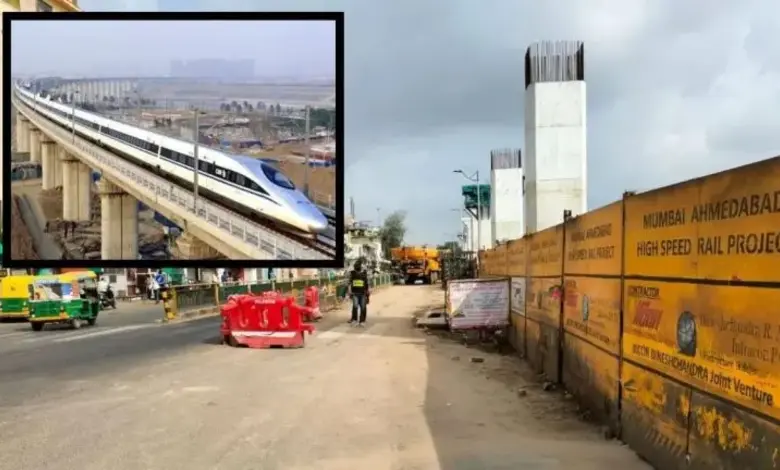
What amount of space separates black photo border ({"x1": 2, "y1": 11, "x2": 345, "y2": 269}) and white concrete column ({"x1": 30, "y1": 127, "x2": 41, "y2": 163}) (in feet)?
0.95

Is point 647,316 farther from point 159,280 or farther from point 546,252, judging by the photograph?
point 159,280

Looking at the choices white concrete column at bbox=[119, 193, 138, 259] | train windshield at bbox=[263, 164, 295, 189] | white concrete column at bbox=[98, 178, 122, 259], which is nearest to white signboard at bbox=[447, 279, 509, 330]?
train windshield at bbox=[263, 164, 295, 189]

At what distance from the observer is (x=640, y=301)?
271 inches

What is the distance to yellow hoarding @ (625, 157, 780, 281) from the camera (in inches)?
178

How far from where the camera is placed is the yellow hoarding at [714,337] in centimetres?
450

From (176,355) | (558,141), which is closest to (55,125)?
(176,355)

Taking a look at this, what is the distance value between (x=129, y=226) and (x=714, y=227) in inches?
338

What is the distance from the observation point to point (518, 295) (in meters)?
15.9

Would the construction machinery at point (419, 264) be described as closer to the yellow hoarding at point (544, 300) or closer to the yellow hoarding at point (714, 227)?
the yellow hoarding at point (544, 300)

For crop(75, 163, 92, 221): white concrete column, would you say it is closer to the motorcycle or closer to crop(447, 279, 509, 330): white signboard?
crop(447, 279, 509, 330): white signboard

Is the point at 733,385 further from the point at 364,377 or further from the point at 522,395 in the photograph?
the point at 364,377

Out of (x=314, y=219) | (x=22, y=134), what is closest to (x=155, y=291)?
(x=22, y=134)

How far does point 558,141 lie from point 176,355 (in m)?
12.9

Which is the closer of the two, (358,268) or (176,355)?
(176,355)
